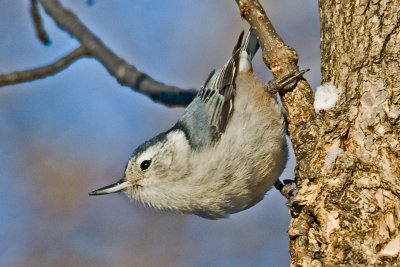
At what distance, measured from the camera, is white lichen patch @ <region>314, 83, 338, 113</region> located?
2219 mm

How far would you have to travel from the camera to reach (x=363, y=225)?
79.3 inches

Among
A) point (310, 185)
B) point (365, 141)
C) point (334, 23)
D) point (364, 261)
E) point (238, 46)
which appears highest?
point (238, 46)

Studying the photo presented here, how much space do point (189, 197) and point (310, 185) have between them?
0.80 metres

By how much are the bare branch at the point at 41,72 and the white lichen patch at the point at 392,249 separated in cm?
157

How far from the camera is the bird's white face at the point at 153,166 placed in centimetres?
295

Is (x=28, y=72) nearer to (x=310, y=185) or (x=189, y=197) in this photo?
(x=189, y=197)

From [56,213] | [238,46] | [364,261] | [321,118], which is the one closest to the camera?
[364,261]

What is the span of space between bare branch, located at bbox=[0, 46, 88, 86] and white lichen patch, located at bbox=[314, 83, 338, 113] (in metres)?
1.17

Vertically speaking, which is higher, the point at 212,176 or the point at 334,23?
the point at 334,23

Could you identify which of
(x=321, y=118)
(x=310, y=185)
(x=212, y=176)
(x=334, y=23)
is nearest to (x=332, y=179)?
(x=310, y=185)

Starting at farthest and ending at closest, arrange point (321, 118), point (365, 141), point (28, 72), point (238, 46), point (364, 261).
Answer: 1. point (238, 46)
2. point (28, 72)
3. point (321, 118)
4. point (365, 141)
5. point (364, 261)

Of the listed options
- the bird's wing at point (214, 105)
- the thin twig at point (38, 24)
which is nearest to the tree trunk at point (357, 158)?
the bird's wing at point (214, 105)

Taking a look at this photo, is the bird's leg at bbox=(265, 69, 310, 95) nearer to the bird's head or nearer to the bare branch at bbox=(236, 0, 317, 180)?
the bare branch at bbox=(236, 0, 317, 180)

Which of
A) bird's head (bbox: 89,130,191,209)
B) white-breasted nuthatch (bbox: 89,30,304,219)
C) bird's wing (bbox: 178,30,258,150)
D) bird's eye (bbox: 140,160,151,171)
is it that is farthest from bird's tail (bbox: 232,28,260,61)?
bird's eye (bbox: 140,160,151,171)
